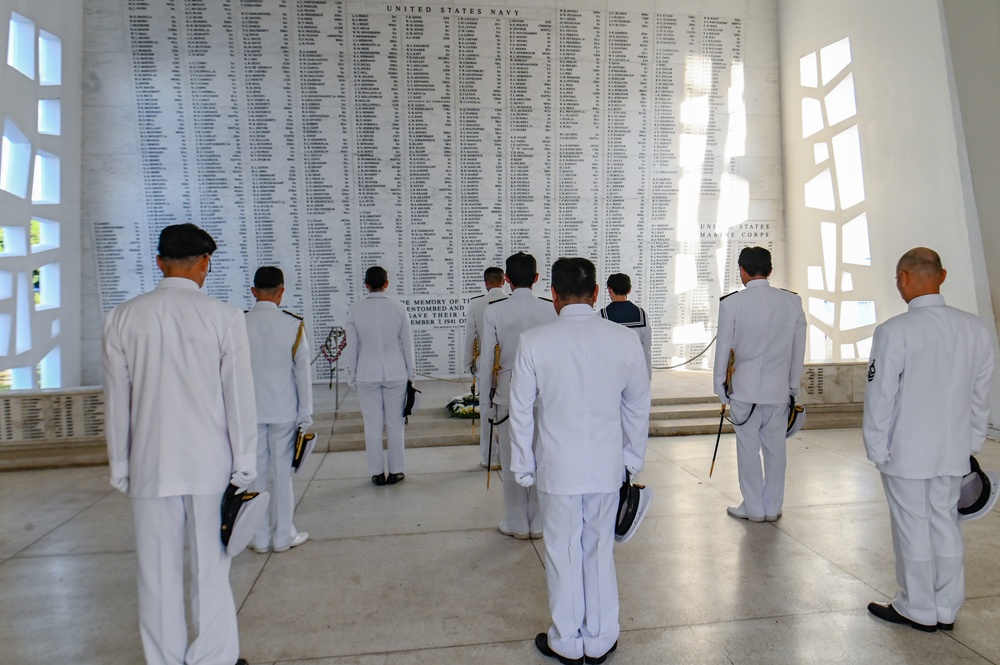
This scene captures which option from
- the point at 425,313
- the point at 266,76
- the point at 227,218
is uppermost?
the point at 266,76

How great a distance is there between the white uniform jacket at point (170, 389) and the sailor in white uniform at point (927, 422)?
2.87 metres

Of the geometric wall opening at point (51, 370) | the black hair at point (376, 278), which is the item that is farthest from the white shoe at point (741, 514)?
the geometric wall opening at point (51, 370)

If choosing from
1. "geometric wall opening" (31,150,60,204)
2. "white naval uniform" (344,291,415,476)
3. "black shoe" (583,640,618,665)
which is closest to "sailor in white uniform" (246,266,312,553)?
"white naval uniform" (344,291,415,476)

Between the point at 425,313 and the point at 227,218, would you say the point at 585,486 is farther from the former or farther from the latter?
the point at 227,218

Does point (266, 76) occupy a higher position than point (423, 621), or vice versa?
point (266, 76)

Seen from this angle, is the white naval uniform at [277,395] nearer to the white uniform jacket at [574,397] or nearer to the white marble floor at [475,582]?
→ the white marble floor at [475,582]

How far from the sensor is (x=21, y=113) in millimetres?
7051

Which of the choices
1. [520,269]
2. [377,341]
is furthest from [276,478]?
[520,269]

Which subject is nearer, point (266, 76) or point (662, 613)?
point (662, 613)

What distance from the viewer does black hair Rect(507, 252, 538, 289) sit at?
4.00 meters

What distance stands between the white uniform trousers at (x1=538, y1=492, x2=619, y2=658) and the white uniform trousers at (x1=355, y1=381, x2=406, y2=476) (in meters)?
2.85

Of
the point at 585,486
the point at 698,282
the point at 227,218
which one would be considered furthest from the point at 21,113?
the point at 698,282

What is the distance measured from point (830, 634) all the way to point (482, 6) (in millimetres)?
8586

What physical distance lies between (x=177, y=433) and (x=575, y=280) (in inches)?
67.3
